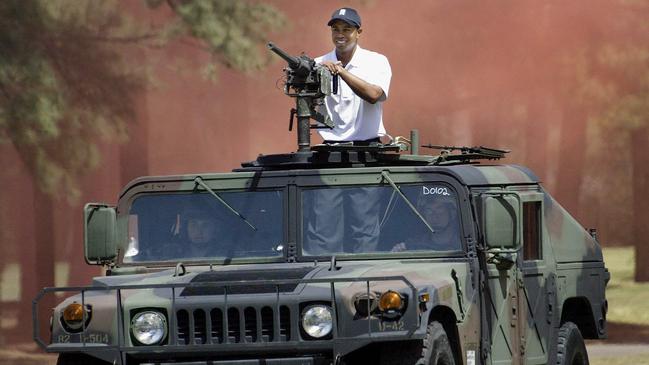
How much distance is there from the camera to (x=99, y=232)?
34.2 feet

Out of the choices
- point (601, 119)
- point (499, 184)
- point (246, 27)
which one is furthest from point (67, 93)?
point (499, 184)

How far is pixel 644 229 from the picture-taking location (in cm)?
2100

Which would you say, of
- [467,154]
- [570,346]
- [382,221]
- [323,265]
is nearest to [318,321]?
[323,265]

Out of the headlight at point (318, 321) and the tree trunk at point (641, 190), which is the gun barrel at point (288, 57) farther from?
the tree trunk at point (641, 190)

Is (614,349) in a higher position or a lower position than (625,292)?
lower

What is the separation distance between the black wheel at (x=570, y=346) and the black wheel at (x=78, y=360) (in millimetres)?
3207

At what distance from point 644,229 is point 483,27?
9.84 ft

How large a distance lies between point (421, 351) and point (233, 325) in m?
0.98

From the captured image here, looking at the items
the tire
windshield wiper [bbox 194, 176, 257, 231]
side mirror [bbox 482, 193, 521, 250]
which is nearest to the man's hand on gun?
windshield wiper [bbox 194, 176, 257, 231]

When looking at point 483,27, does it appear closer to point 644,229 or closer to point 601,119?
point 601,119

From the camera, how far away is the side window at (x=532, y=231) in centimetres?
1113

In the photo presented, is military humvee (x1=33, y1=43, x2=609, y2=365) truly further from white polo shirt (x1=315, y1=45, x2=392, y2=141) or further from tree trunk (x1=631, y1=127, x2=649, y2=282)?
tree trunk (x1=631, y1=127, x2=649, y2=282)

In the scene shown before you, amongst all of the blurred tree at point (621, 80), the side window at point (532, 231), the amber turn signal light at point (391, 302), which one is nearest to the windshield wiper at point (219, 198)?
the amber turn signal light at point (391, 302)

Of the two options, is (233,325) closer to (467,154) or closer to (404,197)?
(404,197)
